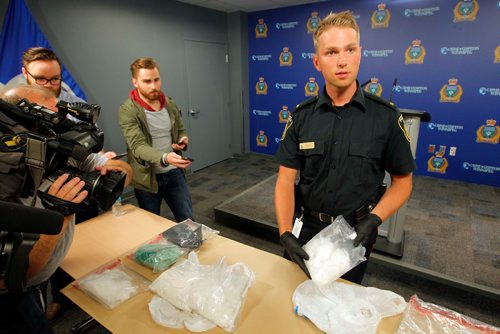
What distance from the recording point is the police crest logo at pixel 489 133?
360cm

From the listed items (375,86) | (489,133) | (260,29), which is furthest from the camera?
(260,29)

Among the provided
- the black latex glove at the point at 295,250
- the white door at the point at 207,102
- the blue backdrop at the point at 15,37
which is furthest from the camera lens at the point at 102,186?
the white door at the point at 207,102

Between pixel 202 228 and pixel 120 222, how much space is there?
0.51m

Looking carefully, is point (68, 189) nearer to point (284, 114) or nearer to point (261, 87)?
point (284, 114)

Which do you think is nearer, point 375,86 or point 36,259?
point 36,259

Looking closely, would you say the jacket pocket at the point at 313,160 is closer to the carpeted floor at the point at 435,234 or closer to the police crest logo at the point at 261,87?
the carpeted floor at the point at 435,234

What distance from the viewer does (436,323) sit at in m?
0.90

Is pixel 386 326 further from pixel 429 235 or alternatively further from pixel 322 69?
pixel 429 235

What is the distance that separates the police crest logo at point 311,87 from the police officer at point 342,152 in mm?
3587

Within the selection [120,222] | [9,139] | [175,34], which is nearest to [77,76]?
[175,34]

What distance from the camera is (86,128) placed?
89cm

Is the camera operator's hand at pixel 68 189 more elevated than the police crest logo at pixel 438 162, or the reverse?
the camera operator's hand at pixel 68 189

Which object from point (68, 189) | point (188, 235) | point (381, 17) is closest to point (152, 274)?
point (188, 235)

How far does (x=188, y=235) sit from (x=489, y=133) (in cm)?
414
